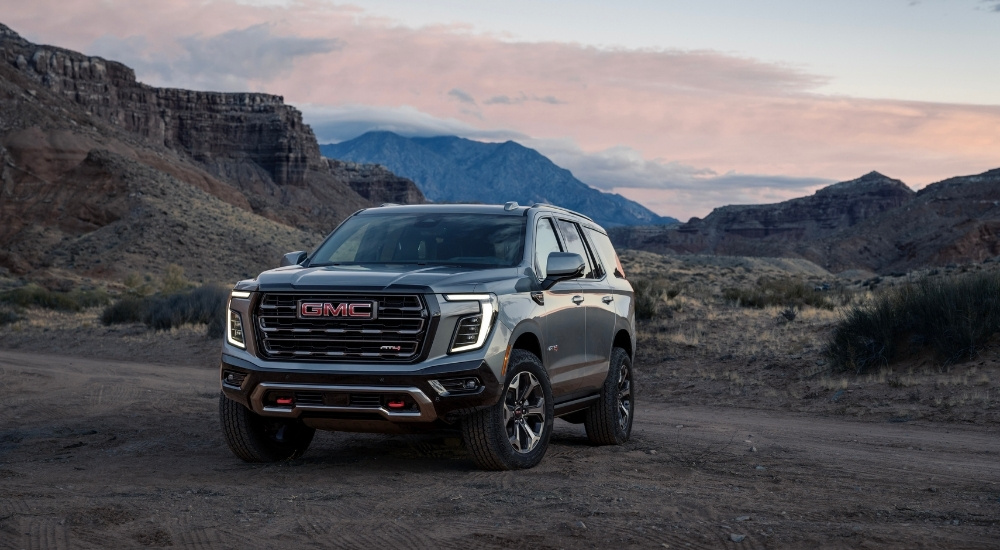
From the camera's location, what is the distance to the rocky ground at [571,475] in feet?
19.4

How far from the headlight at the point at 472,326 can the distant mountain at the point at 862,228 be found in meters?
68.8

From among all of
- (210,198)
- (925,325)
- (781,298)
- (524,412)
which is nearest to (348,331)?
(524,412)

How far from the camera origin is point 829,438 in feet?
36.0

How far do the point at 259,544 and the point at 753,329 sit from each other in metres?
16.0

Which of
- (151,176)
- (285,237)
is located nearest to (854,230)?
(285,237)

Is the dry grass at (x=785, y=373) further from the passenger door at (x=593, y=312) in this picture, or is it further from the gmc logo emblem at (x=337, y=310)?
the gmc logo emblem at (x=337, y=310)

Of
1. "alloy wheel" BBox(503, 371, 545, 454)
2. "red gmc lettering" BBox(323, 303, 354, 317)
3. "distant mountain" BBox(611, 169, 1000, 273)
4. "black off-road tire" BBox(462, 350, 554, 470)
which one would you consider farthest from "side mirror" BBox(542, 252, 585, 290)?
"distant mountain" BBox(611, 169, 1000, 273)

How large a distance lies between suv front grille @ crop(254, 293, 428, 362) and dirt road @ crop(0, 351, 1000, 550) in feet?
3.05

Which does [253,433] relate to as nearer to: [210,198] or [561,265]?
[561,265]

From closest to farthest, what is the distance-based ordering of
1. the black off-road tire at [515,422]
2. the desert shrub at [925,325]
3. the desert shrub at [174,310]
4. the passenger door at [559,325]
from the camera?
the black off-road tire at [515,422]
the passenger door at [559,325]
the desert shrub at [925,325]
the desert shrub at [174,310]

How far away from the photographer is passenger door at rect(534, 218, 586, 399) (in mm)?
8547

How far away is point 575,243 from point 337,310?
309 cm

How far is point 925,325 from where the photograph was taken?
15.6m

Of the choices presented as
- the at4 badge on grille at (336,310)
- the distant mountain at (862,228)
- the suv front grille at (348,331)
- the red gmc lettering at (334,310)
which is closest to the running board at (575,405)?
the suv front grille at (348,331)
